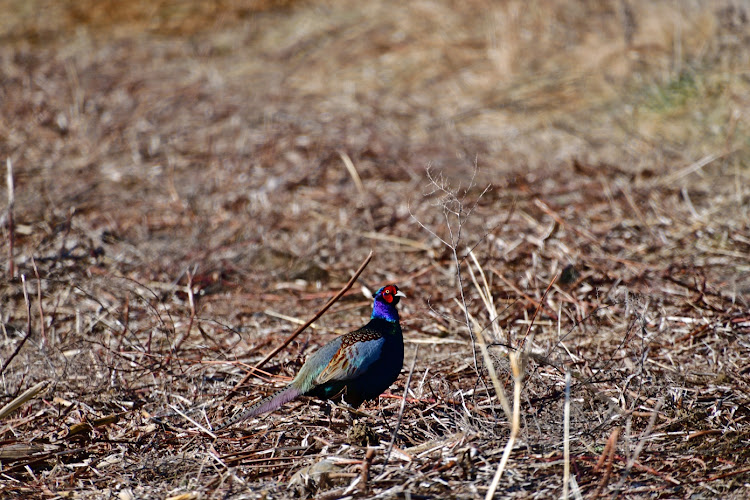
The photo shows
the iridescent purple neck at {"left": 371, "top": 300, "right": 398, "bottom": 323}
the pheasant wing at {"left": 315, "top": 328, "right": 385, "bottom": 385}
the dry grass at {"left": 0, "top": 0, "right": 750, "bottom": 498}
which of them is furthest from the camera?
the iridescent purple neck at {"left": 371, "top": 300, "right": 398, "bottom": 323}

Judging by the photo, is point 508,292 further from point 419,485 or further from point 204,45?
point 204,45

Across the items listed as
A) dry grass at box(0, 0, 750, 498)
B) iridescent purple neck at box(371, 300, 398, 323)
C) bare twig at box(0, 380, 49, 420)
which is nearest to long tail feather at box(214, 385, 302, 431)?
dry grass at box(0, 0, 750, 498)

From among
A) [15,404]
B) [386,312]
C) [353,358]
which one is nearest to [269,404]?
[353,358]

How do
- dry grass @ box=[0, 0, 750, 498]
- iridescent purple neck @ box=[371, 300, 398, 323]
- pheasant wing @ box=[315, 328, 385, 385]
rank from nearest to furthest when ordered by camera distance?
dry grass @ box=[0, 0, 750, 498], pheasant wing @ box=[315, 328, 385, 385], iridescent purple neck @ box=[371, 300, 398, 323]

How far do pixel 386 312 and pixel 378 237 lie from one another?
221 centimetres

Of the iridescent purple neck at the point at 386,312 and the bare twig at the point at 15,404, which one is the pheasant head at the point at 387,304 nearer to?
the iridescent purple neck at the point at 386,312

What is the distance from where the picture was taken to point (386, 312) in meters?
3.47

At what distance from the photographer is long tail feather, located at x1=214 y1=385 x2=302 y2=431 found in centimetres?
324

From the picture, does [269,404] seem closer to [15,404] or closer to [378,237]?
[15,404]

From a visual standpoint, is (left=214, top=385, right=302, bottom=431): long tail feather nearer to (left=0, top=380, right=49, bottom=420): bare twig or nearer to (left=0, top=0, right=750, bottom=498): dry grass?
(left=0, top=0, right=750, bottom=498): dry grass

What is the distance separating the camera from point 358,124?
7566 millimetres

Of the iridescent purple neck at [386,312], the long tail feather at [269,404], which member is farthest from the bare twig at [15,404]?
the iridescent purple neck at [386,312]

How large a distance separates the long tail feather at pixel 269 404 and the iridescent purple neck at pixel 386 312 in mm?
487

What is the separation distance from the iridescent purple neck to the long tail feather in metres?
0.49
